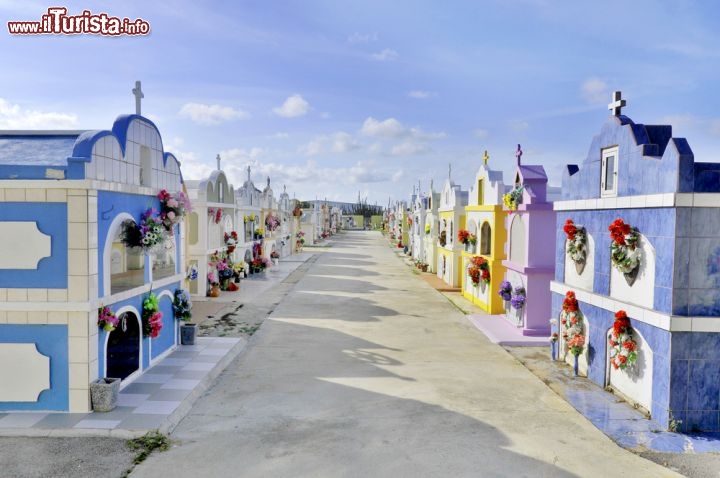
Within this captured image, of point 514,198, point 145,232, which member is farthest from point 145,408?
point 514,198

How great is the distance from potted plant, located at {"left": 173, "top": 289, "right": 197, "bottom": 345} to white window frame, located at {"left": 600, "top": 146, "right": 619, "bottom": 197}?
421 inches

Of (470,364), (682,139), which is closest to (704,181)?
(682,139)

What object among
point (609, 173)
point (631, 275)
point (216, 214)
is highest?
point (609, 173)

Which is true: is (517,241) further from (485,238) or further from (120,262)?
(120,262)

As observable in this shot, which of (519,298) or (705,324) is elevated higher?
(705,324)

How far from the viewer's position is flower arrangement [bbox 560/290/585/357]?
12.8 meters

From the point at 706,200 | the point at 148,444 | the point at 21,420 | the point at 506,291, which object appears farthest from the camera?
the point at 506,291

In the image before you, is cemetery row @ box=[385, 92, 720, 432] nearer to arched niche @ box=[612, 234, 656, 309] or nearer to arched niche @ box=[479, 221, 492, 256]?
arched niche @ box=[612, 234, 656, 309]

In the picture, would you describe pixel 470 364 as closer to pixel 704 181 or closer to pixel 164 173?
pixel 704 181

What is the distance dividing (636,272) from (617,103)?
12.3 ft

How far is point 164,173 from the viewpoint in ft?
44.2

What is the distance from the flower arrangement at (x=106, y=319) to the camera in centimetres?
1017

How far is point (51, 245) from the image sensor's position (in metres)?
9.76

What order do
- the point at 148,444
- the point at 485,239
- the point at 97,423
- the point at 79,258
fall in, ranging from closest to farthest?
the point at 148,444 < the point at 97,423 < the point at 79,258 < the point at 485,239
